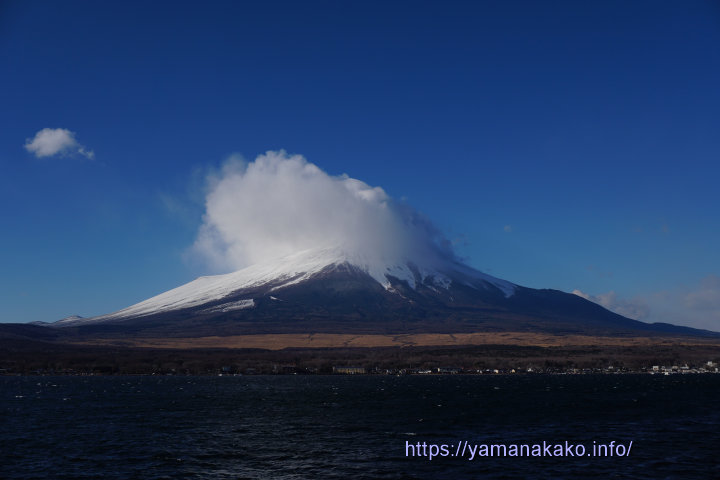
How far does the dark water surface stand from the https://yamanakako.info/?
1.01 metres

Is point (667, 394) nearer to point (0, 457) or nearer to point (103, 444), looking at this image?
point (103, 444)

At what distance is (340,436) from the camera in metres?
61.2

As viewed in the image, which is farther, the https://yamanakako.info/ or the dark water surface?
the https://yamanakako.info/

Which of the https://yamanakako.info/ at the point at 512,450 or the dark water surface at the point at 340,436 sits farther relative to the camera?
the https://yamanakako.info/ at the point at 512,450

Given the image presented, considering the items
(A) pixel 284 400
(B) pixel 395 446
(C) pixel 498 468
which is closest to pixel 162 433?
(B) pixel 395 446

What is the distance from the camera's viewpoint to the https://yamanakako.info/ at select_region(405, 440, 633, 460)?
4894 cm

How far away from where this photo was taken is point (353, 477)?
136ft

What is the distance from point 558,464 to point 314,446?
22.3 meters

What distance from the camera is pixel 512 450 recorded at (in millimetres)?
51219

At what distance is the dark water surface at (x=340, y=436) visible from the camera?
43.6 m

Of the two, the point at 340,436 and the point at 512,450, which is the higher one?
the point at 512,450

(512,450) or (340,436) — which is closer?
(512,450)

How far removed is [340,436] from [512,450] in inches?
732

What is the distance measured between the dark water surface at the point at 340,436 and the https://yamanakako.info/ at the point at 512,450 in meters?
1.01
